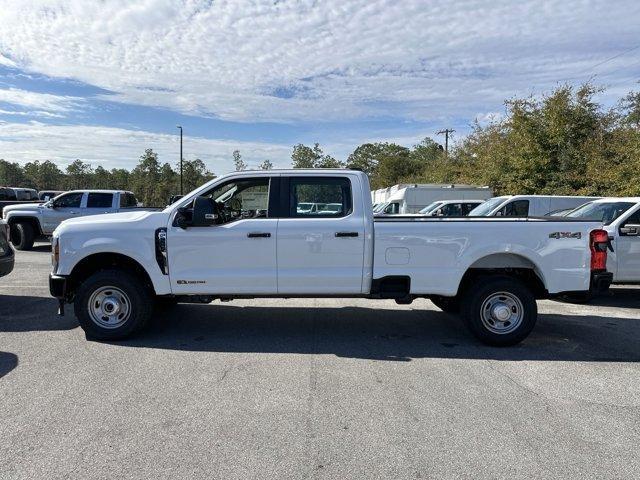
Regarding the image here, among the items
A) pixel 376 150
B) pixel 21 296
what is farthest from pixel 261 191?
pixel 376 150

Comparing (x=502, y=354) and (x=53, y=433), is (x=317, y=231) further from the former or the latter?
(x=53, y=433)

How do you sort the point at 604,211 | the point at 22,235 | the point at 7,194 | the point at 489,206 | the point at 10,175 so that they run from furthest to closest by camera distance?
the point at 10,175, the point at 7,194, the point at 22,235, the point at 489,206, the point at 604,211

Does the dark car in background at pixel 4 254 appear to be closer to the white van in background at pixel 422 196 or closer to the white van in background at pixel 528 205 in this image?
the white van in background at pixel 528 205

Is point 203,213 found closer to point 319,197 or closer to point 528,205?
point 319,197

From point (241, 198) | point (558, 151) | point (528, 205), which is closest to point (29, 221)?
point (241, 198)

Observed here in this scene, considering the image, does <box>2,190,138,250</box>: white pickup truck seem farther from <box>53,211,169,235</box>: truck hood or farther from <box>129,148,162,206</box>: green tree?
<box>129,148,162,206</box>: green tree

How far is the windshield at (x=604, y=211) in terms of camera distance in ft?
27.8

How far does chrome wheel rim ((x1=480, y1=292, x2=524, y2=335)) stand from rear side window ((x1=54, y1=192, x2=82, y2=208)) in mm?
13598

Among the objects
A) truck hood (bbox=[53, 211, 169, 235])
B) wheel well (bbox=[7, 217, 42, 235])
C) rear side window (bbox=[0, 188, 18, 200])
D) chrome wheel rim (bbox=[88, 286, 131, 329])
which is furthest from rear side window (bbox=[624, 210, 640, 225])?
rear side window (bbox=[0, 188, 18, 200])

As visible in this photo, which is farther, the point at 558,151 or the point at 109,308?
the point at 558,151

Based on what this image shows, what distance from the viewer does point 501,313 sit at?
5.61 m

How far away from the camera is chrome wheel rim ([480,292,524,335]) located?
561 cm

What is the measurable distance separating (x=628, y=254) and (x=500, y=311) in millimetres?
3540

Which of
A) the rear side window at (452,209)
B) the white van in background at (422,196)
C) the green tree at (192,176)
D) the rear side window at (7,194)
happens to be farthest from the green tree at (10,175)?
the rear side window at (452,209)
